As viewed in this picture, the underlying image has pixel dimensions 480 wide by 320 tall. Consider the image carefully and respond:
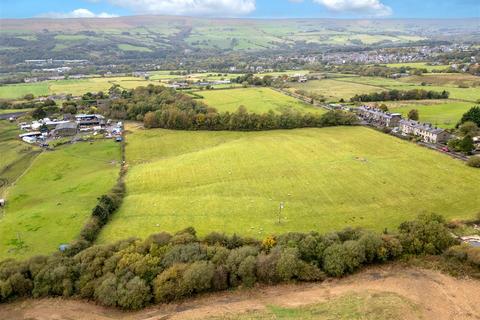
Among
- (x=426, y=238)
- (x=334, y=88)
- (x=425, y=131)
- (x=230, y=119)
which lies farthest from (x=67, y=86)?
(x=426, y=238)

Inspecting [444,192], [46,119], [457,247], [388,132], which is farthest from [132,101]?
[457,247]

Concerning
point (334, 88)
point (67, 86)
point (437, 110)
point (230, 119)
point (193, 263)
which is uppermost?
point (334, 88)

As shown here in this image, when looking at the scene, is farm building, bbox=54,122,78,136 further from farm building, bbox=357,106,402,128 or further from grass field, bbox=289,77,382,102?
grass field, bbox=289,77,382,102

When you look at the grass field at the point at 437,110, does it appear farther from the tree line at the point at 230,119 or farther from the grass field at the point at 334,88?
the tree line at the point at 230,119

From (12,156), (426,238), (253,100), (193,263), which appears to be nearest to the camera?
(193,263)

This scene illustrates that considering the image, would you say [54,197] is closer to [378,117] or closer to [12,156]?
[12,156]

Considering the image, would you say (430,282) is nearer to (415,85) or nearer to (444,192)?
(444,192)

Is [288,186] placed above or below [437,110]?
below
